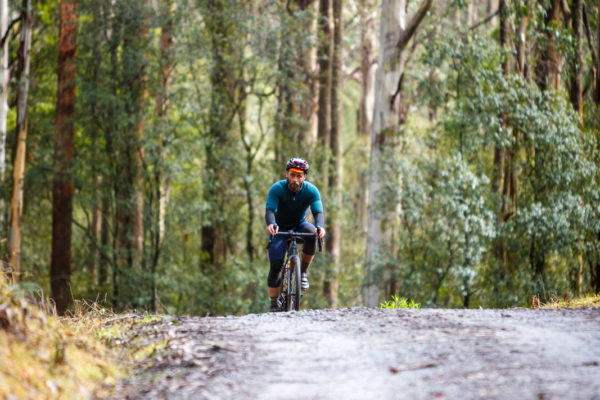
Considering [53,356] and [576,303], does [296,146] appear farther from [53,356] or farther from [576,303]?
[53,356]

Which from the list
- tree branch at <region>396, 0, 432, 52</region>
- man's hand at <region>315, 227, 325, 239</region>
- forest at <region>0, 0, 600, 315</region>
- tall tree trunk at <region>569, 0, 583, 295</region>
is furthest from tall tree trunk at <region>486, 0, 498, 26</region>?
man's hand at <region>315, 227, 325, 239</region>

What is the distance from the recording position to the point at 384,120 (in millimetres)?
18031

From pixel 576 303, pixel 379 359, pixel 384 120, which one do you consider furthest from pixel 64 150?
pixel 379 359

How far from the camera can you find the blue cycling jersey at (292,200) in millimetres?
8469

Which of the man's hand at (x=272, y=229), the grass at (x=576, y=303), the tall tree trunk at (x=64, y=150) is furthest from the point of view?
the tall tree trunk at (x=64, y=150)

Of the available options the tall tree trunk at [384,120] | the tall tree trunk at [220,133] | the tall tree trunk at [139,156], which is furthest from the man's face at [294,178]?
the tall tree trunk at [139,156]

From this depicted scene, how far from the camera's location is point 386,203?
17.5 meters

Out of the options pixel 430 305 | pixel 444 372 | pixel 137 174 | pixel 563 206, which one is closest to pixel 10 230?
pixel 137 174

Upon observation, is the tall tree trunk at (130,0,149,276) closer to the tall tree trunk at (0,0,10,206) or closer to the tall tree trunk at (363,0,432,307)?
the tall tree trunk at (0,0,10,206)

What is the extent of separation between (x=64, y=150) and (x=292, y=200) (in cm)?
1373

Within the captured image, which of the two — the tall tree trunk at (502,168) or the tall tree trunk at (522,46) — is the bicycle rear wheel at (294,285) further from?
the tall tree trunk at (522,46)

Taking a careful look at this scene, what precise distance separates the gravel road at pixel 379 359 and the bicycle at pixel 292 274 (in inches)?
74.5

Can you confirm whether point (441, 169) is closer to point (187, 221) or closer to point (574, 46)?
point (574, 46)

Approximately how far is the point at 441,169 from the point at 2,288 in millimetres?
13940
